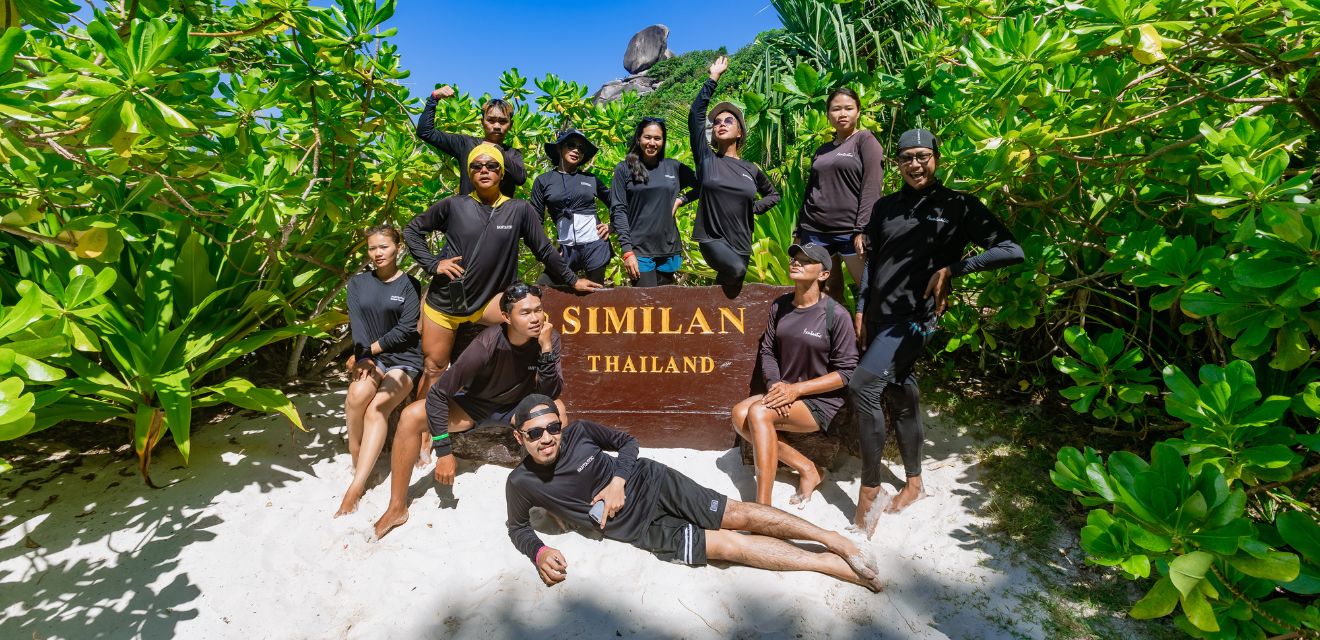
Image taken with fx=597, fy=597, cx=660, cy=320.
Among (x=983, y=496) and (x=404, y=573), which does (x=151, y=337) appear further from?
(x=983, y=496)

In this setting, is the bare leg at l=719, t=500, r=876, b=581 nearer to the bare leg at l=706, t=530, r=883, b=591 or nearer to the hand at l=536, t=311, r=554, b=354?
the bare leg at l=706, t=530, r=883, b=591

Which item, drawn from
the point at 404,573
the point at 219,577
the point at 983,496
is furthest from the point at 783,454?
the point at 219,577

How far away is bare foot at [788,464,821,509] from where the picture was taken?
10.7 ft

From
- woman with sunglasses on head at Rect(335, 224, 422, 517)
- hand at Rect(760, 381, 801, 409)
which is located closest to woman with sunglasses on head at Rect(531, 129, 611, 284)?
woman with sunglasses on head at Rect(335, 224, 422, 517)

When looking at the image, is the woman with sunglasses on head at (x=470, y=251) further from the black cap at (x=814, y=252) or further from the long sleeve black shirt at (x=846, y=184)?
the long sleeve black shirt at (x=846, y=184)

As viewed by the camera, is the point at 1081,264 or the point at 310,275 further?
→ the point at 310,275

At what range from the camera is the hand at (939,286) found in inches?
115

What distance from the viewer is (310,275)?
13.3 ft

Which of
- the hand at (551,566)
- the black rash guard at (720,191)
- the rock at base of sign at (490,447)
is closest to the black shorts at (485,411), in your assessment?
the rock at base of sign at (490,447)

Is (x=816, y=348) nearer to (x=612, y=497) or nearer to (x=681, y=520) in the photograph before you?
(x=681, y=520)

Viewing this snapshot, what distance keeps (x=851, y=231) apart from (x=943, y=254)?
0.62 meters

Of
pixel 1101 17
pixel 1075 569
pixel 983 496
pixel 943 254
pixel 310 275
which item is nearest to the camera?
pixel 1101 17

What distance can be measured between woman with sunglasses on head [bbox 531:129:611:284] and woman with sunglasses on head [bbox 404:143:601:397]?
410 mm

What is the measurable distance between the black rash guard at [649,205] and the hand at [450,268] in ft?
3.32
